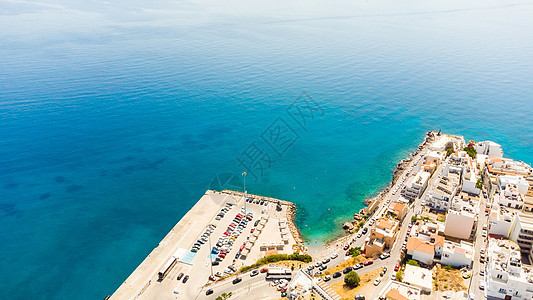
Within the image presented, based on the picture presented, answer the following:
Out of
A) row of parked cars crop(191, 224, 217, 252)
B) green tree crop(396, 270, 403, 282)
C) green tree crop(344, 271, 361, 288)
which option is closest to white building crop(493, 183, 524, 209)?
green tree crop(396, 270, 403, 282)

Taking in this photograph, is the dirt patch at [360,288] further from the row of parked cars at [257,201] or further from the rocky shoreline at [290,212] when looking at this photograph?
the row of parked cars at [257,201]

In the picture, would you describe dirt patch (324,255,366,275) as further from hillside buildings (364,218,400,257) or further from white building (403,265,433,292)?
white building (403,265,433,292)

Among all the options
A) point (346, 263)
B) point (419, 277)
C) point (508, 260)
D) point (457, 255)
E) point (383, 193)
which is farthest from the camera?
point (383, 193)

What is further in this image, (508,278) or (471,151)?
(471,151)

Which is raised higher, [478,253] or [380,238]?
[478,253]

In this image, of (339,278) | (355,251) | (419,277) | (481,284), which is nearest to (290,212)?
(355,251)

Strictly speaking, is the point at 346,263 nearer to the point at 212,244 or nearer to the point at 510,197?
the point at 212,244
